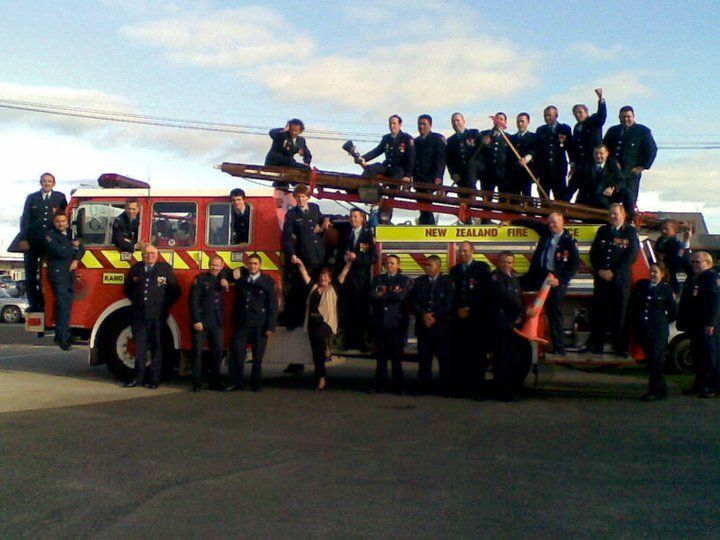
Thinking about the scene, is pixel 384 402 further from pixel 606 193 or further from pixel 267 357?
pixel 606 193

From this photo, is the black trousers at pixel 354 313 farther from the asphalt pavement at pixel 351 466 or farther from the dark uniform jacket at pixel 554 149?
the dark uniform jacket at pixel 554 149

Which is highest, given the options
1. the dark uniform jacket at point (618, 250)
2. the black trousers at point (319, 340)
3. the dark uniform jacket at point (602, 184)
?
the dark uniform jacket at point (602, 184)

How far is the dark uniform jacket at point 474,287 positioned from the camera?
37.0 feet

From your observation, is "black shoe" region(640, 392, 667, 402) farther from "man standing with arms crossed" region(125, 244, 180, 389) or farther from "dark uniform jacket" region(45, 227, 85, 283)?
"dark uniform jacket" region(45, 227, 85, 283)

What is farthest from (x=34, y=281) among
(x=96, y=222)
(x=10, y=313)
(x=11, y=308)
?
(x=10, y=313)

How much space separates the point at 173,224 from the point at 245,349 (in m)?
2.20

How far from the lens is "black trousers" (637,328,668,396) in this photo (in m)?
11.0

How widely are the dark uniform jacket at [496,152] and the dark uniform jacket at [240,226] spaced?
3.72 meters

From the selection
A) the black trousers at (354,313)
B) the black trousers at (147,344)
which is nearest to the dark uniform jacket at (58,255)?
the black trousers at (147,344)

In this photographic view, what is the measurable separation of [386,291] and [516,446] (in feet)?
12.6

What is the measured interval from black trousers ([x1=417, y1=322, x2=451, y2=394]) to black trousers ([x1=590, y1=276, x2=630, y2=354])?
6.38ft

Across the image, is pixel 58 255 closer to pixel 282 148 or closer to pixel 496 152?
pixel 282 148

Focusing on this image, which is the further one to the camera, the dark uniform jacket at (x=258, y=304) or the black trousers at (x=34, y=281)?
the black trousers at (x=34, y=281)

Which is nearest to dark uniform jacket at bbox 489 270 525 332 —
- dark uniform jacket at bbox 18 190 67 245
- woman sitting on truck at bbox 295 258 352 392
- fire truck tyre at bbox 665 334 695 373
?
woman sitting on truck at bbox 295 258 352 392
